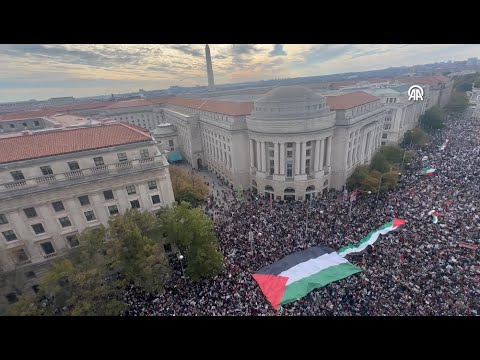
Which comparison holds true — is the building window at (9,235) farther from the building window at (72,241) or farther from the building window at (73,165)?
the building window at (73,165)

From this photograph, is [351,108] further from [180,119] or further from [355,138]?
[180,119]

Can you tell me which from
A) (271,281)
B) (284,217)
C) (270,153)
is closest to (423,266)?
(271,281)

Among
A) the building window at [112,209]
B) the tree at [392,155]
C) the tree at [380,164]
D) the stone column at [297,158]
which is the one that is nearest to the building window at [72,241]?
the building window at [112,209]

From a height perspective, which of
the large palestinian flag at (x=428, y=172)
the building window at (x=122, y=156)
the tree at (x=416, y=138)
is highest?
the building window at (x=122, y=156)

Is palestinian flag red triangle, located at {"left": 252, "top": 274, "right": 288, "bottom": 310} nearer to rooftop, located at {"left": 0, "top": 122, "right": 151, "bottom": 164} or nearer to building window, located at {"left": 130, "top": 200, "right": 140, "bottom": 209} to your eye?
building window, located at {"left": 130, "top": 200, "right": 140, "bottom": 209}

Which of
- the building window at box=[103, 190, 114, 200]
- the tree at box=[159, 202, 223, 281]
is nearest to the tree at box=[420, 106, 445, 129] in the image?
the tree at box=[159, 202, 223, 281]

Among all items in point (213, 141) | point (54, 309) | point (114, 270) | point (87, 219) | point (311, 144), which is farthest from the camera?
point (213, 141)
